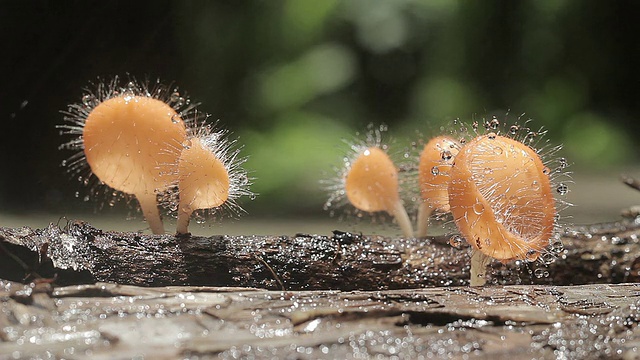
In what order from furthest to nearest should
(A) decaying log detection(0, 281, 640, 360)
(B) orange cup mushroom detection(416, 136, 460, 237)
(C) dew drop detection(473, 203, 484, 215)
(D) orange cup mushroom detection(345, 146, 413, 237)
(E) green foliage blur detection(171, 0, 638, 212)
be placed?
(E) green foliage blur detection(171, 0, 638, 212)
(D) orange cup mushroom detection(345, 146, 413, 237)
(B) orange cup mushroom detection(416, 136, 460, 237)
(C) dew drop detection(473, 203, 484, 215)
(A) decaying log detection(0, 281, 640, 360)

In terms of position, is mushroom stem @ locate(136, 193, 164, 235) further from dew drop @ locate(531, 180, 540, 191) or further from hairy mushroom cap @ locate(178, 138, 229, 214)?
dew drop @ locate(531, 180, 540, 191)

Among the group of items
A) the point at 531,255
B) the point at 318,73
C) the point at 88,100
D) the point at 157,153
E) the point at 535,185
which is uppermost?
the point at 318,73

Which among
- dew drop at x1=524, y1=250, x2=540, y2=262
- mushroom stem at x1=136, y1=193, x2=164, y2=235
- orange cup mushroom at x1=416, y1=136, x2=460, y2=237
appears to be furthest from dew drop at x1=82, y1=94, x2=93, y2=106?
dew drop at x1=524, y1=250, x2=540, y2=262

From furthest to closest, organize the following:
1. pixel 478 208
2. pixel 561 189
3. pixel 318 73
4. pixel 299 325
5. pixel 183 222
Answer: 1. pixel 318 73
2. pixel 183 222
3. pixel 561 189
4. pixel 478 208
5. pixel 299 325

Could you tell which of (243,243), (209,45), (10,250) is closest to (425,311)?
(243,243)

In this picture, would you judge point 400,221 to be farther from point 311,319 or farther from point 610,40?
point 610,40

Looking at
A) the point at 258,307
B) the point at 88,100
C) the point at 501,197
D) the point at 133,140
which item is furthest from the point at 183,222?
the point at 501,197

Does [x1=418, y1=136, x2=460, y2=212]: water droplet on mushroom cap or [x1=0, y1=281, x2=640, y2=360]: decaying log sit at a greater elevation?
[x1=418, y1=136, x2=460, y2=212]: water droplet on mushroom cap

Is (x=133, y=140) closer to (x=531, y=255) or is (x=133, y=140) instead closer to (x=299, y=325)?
(x=299, y=325)
